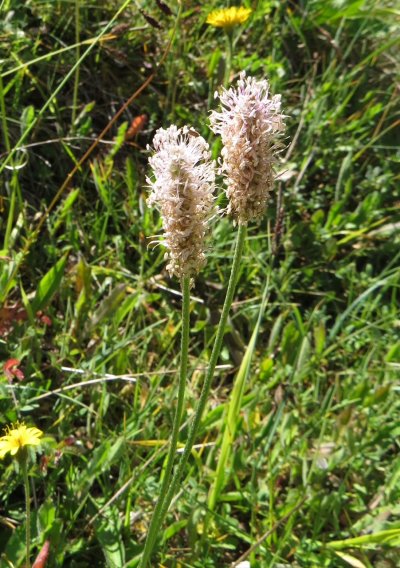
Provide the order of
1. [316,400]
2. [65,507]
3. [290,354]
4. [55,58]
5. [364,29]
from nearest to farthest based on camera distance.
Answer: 1. [65,507]
2. [316,400]
3. [290,354]
4. [55,58]
5. [364,29]

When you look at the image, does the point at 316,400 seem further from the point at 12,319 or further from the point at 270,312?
the point at 12,319

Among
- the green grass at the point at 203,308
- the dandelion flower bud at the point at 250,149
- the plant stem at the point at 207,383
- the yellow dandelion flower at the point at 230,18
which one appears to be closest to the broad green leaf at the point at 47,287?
the green grass at the point at 203,308

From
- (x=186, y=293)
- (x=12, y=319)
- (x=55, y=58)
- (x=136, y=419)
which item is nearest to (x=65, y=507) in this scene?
(x=136, y=419)

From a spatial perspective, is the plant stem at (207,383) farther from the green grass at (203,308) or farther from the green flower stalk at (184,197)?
the green grass at (203,308)

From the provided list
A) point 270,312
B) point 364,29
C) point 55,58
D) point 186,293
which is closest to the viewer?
point 186,293

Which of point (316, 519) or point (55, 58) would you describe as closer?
point (316, 519)

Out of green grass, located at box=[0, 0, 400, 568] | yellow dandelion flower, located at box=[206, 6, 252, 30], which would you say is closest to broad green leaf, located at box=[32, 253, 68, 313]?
green grass, located at box=[0, 0, 400, 568]
